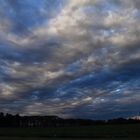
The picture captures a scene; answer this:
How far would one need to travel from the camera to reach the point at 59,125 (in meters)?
188
